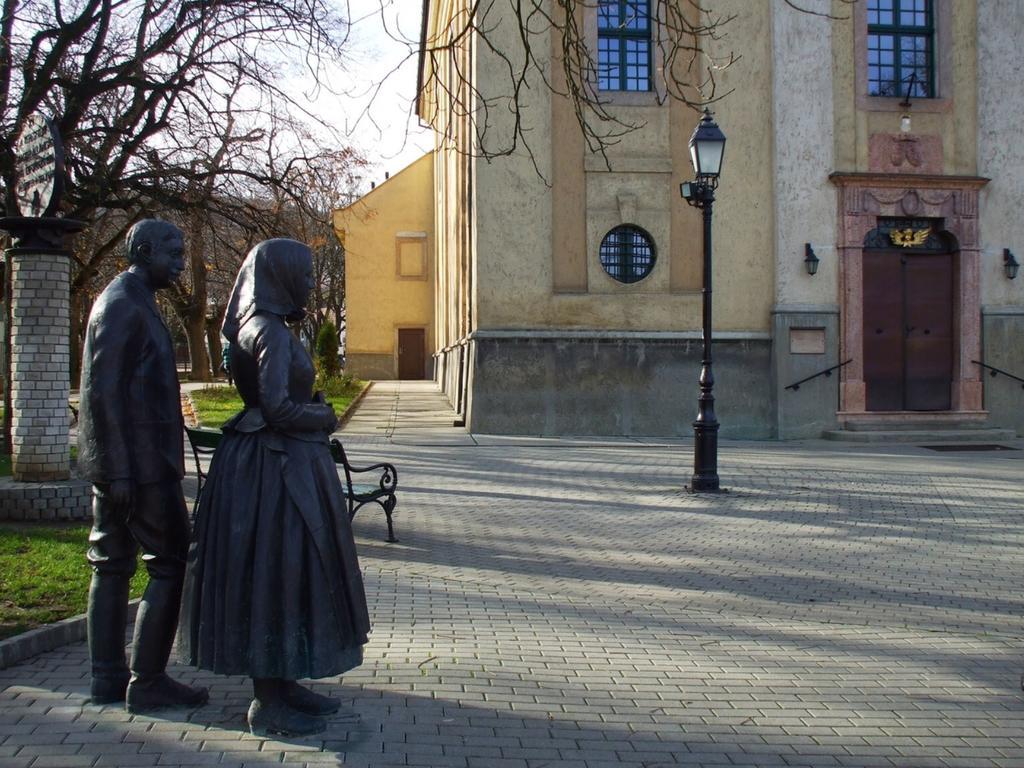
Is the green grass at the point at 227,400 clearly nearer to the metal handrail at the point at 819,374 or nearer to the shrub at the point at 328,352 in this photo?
the shrub at the point at 328,352

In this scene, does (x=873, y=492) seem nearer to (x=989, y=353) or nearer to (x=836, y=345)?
(x=836, y=345)

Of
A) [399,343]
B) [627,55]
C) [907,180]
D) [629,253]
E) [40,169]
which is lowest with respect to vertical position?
[399,343]

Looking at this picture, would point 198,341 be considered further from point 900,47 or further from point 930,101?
point 930,101

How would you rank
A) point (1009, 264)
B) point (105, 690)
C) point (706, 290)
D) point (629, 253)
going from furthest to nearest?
point (1009, 264) → point (629, 253) → point (706, 290) → point (105, 690)

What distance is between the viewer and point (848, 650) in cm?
556

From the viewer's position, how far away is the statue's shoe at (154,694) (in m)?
4.27

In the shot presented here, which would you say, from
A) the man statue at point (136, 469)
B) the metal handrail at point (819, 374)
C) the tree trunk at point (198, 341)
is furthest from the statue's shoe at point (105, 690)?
the tree trunk at point (198, 341)

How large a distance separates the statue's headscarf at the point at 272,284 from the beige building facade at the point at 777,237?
14693 mm

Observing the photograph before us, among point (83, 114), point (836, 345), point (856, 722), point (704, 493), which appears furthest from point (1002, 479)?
point (83, 114)

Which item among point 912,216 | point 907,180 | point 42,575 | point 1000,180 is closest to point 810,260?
point 912,216

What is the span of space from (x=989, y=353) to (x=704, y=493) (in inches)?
428

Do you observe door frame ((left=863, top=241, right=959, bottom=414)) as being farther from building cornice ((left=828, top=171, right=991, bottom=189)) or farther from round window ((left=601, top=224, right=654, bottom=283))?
round window ((left=601, top=224, right=654, bottom=283))

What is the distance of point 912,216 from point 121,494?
18.6 meters

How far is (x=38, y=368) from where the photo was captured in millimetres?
9461
